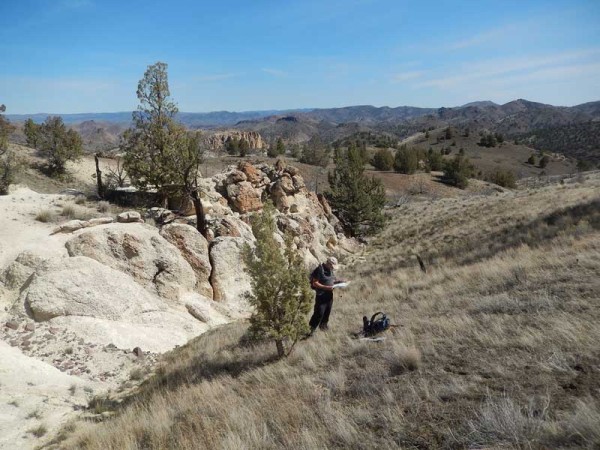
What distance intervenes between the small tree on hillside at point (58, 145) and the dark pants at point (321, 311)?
24202mm

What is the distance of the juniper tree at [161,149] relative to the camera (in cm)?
1766

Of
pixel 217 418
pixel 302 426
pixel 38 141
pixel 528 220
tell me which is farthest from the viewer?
pixel 38 141

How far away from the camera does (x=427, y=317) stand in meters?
8.48

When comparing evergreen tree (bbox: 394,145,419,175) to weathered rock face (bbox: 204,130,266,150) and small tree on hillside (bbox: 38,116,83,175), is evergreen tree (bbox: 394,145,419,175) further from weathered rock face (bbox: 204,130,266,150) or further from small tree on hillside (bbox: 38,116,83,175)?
small tree on hillside (bbox: 38,116,83,175)

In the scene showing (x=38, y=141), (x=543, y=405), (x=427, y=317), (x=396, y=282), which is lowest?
(x=396, y=282)

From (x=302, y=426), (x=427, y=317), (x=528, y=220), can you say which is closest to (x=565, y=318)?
(x=427, y=317)

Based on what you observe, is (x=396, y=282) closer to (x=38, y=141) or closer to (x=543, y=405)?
(x=543, y=405)

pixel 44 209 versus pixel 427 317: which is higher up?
pixel 44 209

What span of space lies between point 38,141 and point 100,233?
20.3 m

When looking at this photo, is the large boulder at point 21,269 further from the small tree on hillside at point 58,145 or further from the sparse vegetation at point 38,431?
the small tree on hillside at point 58,145

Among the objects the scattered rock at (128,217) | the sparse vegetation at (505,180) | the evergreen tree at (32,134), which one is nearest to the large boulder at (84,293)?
the scattered rock at (128,217)

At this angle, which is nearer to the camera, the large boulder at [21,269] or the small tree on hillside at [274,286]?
the small tree on hillside at [274,286]

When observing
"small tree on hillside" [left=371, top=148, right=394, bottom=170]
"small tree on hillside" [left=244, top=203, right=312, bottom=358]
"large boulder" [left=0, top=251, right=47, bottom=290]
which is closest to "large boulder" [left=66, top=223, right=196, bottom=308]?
"large boulder" [left=0, top=251, right=47, bottom=290]

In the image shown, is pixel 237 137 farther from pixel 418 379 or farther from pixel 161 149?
pixel 418 379
